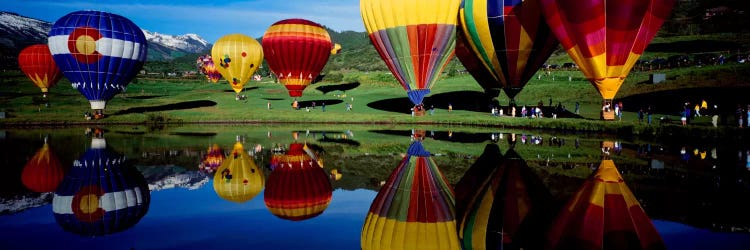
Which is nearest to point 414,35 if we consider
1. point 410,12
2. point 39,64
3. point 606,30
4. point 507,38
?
point 410,12

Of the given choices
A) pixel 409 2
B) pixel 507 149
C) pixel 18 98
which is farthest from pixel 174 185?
pixel 18 98

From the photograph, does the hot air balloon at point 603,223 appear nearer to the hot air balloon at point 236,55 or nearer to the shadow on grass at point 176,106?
the shadow on grass at point 176,106

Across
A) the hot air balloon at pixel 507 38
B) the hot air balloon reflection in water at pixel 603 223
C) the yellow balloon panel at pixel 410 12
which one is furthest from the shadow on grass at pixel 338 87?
the hot air balloon reflection in water at pixel 603 223

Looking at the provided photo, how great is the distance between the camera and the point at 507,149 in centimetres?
1730

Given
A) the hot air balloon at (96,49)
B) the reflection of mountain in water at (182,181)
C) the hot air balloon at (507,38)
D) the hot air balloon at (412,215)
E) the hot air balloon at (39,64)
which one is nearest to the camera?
the hot air balloon at (412,215)

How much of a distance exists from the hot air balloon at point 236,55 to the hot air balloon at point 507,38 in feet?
75.9

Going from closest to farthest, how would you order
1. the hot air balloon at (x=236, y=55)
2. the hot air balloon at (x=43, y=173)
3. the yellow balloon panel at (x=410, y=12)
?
the hot air balloon at (x=43, y=173) → the yellow balloon panel at (x=410, y=12) → the hot air balloon at (x=236, y=55)

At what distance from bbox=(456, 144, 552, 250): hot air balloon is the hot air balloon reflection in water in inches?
12.9

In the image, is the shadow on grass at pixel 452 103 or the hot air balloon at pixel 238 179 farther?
the shadow on grass at pixel 452 103

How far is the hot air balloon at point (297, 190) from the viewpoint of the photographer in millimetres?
8914

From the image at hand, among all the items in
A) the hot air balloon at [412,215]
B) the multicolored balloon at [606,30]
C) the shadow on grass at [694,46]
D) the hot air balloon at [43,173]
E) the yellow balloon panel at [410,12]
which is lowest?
the hot air balloon at [412,215]

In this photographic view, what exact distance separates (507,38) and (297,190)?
19.7 metres

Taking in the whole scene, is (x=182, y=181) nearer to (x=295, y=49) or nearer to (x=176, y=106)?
(x=295, y=49)

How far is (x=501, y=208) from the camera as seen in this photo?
8.57m
